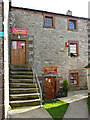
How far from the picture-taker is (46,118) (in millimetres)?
4527

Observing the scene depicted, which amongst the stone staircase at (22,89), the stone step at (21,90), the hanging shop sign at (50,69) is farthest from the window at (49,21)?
the stone step at (21,90)

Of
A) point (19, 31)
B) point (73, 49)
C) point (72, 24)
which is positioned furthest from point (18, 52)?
point (72, 24)

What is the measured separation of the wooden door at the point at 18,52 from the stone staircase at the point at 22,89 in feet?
4.32

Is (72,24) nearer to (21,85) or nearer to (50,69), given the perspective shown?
(50,69)

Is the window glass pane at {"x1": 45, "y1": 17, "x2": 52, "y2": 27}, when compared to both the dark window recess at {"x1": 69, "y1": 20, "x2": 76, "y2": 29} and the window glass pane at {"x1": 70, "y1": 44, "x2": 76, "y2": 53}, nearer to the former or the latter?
the dark window recess at {"x1": 69, "y1": 20, "x2": 76, "y2": 29}

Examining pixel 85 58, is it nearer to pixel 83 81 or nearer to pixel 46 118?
pixel 83 81

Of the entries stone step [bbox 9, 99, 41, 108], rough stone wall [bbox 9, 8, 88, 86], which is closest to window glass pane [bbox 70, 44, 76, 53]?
rough stone wall [bbox 9, 8, 88, 86]

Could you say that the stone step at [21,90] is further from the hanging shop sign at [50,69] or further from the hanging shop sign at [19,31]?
the hanging shop sign at [19,31]

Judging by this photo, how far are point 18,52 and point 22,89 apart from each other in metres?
4.13

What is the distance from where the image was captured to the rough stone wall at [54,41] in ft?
32.0

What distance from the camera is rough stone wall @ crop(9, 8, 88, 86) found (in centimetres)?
976

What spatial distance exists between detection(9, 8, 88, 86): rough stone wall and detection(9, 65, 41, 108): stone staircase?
86.7 inches

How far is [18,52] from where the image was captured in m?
9.68

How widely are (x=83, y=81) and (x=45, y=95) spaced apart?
4126mm
